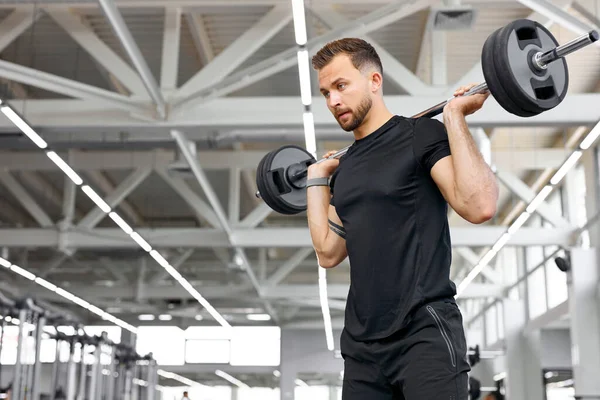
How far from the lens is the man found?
134 centimetres

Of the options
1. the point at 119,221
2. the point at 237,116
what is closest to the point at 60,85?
the point at 237,116

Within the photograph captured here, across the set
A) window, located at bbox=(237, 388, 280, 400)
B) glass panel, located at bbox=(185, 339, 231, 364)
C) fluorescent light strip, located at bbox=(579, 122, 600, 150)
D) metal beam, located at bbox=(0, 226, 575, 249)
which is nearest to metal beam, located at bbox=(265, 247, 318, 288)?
metal beam, located at bbox=(0, 226, 575, 249)

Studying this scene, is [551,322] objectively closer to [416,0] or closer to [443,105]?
[416,0]

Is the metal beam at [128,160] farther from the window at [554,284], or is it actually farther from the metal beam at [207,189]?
the window at [554,284]

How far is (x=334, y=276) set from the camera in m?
19.2

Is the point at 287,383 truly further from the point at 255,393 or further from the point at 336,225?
the point at 336,225

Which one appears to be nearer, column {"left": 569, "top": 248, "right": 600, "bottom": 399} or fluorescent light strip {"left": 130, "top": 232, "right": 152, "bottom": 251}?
column {"left": 569, "top": 248, "right": 600, "bottom": 399}

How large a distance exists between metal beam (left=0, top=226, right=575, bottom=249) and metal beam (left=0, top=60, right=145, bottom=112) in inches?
163

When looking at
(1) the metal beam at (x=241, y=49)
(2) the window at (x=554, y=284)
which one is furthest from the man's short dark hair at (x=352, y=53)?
(2) the window at (x=554, y=284)

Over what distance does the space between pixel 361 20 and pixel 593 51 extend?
4414 millimetres

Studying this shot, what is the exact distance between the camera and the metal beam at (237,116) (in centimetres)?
668

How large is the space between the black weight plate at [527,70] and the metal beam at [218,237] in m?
9.12

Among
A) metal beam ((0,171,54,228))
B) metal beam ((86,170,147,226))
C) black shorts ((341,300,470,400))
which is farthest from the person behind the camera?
metal beam ((86,170,147,226))

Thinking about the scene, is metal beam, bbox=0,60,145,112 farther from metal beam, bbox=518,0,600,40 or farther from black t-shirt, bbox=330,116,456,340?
black t-shirt, bbox=330,116,456,340
